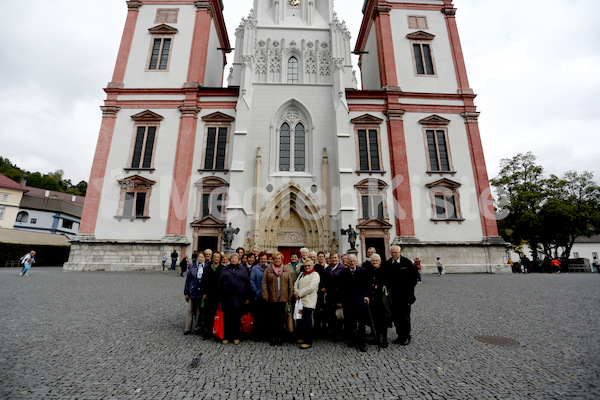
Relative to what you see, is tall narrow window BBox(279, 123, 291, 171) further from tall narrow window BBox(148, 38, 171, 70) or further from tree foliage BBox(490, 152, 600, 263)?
tree foliage BBox(490, 152, 600, 263)

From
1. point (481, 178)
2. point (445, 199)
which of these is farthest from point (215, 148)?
point (481, 178)

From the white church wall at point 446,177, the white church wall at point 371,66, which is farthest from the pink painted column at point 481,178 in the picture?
the white church wall at point 371,66

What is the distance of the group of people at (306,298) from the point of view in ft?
16.6

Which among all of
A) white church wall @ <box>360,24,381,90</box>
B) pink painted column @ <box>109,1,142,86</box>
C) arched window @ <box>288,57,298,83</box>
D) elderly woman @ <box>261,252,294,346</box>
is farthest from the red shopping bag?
white church wall @ <box>360,24,381,90</box>

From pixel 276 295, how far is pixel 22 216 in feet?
168

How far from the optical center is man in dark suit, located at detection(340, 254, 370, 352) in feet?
16.4

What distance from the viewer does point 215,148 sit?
20.3 meters

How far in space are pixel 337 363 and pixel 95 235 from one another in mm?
19971

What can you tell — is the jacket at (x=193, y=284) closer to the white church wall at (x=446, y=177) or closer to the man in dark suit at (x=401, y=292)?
the man in dark suit at (x=401, y=292)

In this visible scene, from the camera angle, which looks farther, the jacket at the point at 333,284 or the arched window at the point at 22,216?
the arched window at the point at 22,216

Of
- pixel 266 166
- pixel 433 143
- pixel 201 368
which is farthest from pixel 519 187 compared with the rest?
pixel 201 368

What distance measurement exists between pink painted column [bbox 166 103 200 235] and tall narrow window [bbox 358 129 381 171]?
12.2m

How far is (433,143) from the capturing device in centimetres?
2092

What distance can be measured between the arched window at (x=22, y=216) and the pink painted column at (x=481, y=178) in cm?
5460
